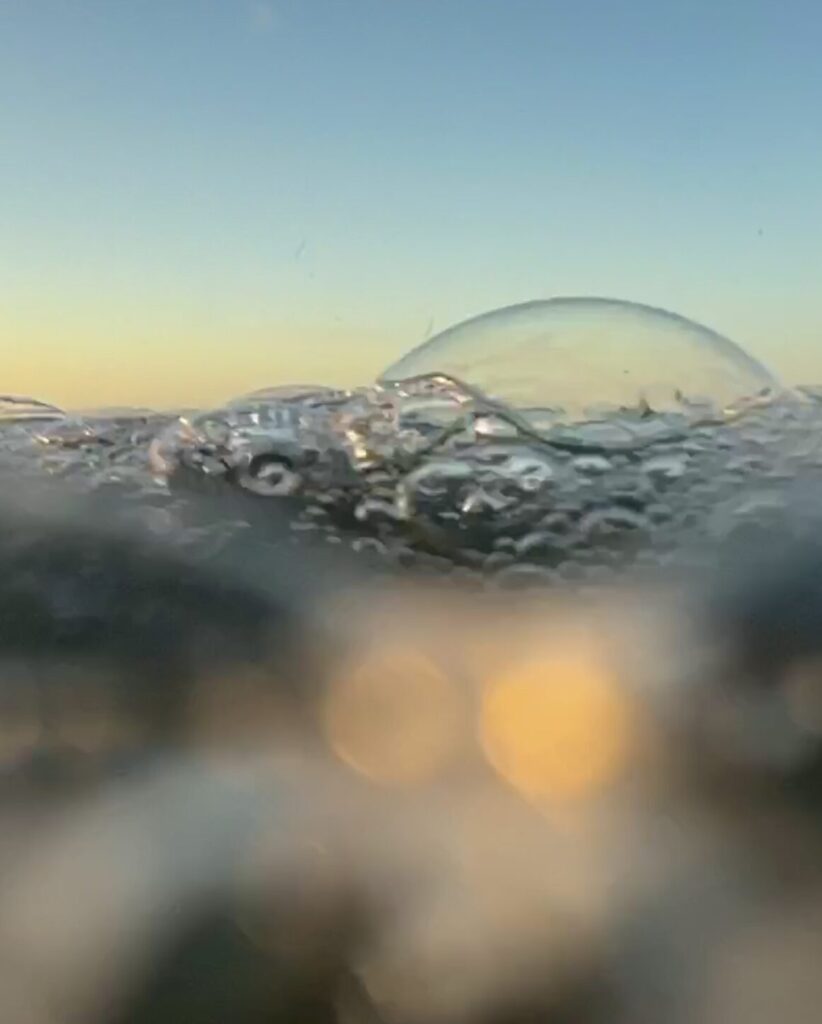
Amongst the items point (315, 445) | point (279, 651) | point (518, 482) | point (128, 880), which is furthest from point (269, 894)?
point (315, 445)

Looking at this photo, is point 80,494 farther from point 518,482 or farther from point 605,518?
point 605,518

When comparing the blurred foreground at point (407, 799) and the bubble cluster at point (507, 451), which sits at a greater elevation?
the bubble cluster at point (507, 451)

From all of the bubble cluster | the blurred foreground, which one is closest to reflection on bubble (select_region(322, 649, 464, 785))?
the blurred foreground

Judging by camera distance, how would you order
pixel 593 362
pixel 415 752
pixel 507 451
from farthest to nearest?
1. pixel 593 362
2. pixel 507 451
3. pixel 415 752

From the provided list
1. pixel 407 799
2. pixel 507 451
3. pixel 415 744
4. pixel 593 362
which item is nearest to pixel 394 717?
pixel 415 744

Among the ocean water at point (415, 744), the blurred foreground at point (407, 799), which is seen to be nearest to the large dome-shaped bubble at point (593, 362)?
the ocean water at point (415, 744)

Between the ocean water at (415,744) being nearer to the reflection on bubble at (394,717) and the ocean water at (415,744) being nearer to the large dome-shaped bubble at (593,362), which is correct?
the reflection on bubble at (394,717)

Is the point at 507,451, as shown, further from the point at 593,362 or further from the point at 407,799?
the point at 407,799
